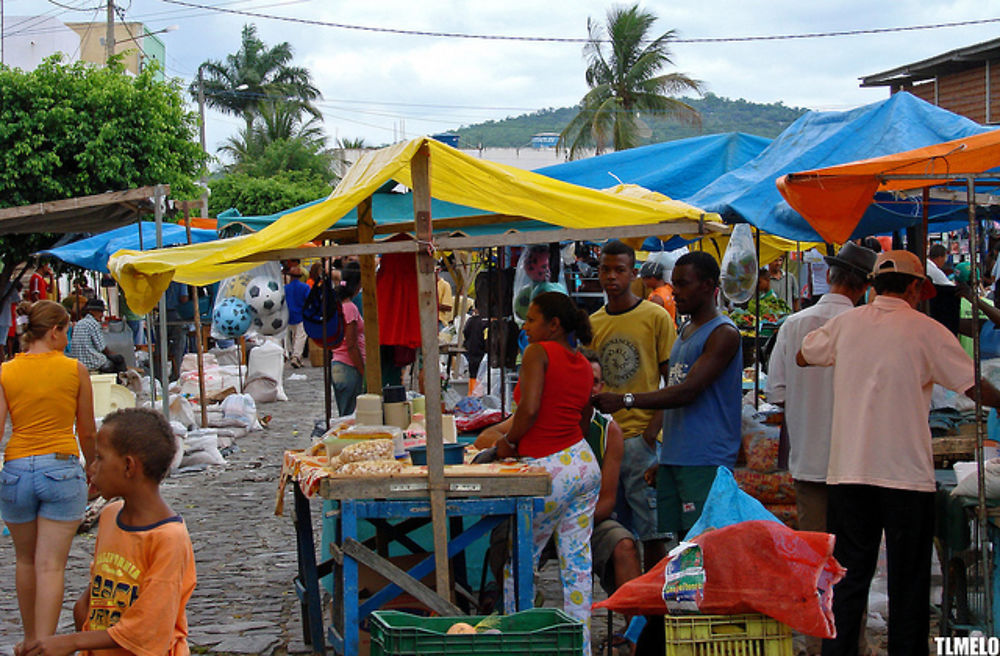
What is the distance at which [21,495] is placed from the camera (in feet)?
17.4

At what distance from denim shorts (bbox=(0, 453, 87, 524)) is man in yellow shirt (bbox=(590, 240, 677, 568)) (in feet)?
10.2

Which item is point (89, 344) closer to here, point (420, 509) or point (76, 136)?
point (76, 136)

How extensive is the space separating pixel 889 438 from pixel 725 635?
61.1 inches

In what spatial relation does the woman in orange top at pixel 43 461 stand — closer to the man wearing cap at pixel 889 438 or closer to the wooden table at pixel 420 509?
the wooden table at pixel 420 509

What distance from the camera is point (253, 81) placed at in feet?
180

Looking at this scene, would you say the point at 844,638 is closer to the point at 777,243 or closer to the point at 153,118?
the point at 777,243

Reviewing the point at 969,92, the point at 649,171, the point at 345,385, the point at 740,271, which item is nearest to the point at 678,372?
the point at 740,271

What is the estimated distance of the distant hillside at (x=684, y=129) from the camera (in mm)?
79375

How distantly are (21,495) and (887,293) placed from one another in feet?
14.9

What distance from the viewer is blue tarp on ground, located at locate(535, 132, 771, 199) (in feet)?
28.8

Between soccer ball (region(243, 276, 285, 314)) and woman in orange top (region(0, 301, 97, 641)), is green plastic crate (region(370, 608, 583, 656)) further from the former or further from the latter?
soccer ball (region(243, 276, 285, 314))

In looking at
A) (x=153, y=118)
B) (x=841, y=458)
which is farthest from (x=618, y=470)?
(x=153, y=118)

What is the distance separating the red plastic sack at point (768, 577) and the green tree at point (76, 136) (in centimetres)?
1596

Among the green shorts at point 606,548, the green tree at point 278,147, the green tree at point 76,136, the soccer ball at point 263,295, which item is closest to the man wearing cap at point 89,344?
the green tree at point 76,136
